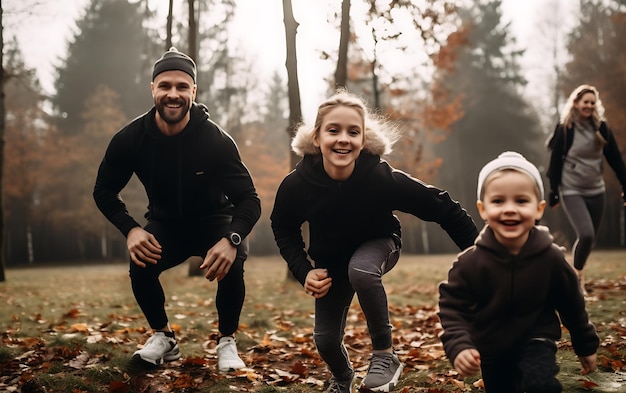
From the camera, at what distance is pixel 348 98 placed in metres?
3.73

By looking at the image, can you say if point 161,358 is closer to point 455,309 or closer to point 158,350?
point 158,350

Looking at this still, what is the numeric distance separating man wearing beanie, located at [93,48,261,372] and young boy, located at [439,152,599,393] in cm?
200

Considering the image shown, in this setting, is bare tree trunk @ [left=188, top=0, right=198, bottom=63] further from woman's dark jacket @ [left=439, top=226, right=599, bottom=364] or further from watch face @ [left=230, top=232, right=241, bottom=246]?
woman's dark jacket @ [left=439, top=226, right=599, bottom=364]

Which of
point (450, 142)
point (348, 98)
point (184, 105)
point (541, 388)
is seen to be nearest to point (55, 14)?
point (184, 105)

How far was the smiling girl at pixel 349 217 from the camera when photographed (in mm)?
3420

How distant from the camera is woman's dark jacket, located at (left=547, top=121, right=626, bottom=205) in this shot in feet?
20.9

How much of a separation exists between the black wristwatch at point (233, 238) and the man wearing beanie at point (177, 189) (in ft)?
0.58

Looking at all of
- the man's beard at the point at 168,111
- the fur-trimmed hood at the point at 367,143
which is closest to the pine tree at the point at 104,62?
the man's beard at the point at 168,111

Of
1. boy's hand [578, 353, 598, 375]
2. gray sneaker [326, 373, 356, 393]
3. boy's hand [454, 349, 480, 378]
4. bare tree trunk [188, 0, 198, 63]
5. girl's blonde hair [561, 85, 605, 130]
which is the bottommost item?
gray sneaker [326, 373, 356, 393]

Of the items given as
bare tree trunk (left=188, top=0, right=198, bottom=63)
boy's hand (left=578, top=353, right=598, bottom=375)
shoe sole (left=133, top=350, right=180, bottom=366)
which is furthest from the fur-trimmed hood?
bare tree trunk (left=188, top=0, right=198, bottom=63)

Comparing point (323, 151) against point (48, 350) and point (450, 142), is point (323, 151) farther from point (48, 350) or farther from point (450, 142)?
point (450, 142)

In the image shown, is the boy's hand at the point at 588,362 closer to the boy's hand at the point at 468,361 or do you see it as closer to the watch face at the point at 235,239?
the boy's hand at the point at 468,361

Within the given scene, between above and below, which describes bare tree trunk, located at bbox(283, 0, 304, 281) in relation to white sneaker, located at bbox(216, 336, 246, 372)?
above

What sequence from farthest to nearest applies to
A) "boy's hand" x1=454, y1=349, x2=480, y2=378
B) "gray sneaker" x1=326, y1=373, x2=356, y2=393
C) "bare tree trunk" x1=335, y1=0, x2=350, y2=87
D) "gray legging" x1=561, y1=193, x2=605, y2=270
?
"bare tree trunk" x1=335, y1=0, x2=350, y2=87
"gray legging" x1=561, y1=193, x2=605, y2=270
"gray sneaker" x1=326, y1=373, x2=356, y2=393
"boy's hand" x1=454, y1=349, x2=480, y2=378
